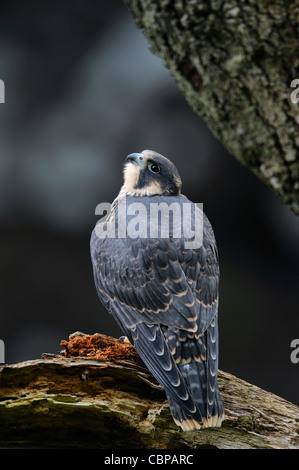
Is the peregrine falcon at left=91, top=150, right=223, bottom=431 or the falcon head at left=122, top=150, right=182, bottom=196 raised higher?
the falcon head at left=122, top=150, right=182, bottom=196

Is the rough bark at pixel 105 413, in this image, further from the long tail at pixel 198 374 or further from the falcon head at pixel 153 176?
the falcon head at pixel 153 176

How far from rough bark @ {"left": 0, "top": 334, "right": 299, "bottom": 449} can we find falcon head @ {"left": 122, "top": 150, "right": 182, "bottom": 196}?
1294mm

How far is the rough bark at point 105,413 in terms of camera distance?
8.91 feet

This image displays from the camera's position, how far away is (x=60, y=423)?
272 cm

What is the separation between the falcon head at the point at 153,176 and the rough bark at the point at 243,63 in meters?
1.95

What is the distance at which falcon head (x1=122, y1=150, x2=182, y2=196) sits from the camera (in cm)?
378

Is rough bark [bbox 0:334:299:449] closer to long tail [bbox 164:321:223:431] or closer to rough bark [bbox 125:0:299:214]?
long tail [bbox 164:321:223:431]

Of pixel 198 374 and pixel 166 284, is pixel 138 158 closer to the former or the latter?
pixel 166 284

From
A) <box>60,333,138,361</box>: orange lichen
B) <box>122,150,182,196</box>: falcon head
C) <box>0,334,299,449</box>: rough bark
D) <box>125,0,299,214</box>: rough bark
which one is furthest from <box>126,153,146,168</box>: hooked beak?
<box>125,0,299,214</box>: rough bark

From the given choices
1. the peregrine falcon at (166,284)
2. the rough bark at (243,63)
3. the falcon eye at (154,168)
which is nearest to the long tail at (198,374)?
the peregrine falcon at (166,284)

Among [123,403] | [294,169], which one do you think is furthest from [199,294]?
[294,169]

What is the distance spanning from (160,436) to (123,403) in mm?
259

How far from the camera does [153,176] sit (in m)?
3.81

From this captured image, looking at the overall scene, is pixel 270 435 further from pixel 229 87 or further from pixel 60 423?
pixel 229 87
